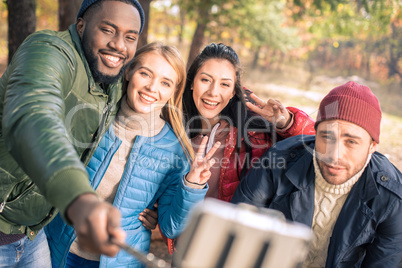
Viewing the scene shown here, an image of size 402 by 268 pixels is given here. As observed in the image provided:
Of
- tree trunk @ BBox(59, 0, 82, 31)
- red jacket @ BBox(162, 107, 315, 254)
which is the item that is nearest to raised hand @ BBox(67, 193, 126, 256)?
red jacket @ BBox(162, 107, 315, 254)

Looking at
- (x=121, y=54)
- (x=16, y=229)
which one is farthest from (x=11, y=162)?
(x=121, y=54)

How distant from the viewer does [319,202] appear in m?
2.49

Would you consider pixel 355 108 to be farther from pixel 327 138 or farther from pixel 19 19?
pixel 19 19

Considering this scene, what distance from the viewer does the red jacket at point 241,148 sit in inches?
121

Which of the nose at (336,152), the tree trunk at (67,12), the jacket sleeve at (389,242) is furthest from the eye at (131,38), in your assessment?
the tree trunk at (67,12)

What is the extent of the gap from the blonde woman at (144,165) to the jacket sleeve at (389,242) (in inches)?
47.9

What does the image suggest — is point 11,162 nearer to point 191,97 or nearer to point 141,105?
point 141,105

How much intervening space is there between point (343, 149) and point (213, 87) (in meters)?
1.41

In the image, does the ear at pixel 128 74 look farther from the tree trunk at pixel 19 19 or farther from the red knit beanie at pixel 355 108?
the tree trunk at pixel 19 19

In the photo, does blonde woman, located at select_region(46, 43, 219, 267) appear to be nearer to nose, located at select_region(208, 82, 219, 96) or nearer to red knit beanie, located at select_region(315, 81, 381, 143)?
nose, located at select_region(208, 82, 219, 96)

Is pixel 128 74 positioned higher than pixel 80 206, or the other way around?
pixel 128 74

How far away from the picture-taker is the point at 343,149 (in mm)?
2303

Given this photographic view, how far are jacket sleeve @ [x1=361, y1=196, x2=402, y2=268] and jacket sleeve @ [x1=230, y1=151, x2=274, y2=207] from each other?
0.76 m

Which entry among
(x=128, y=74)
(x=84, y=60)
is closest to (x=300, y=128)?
(x=128, y=74)
